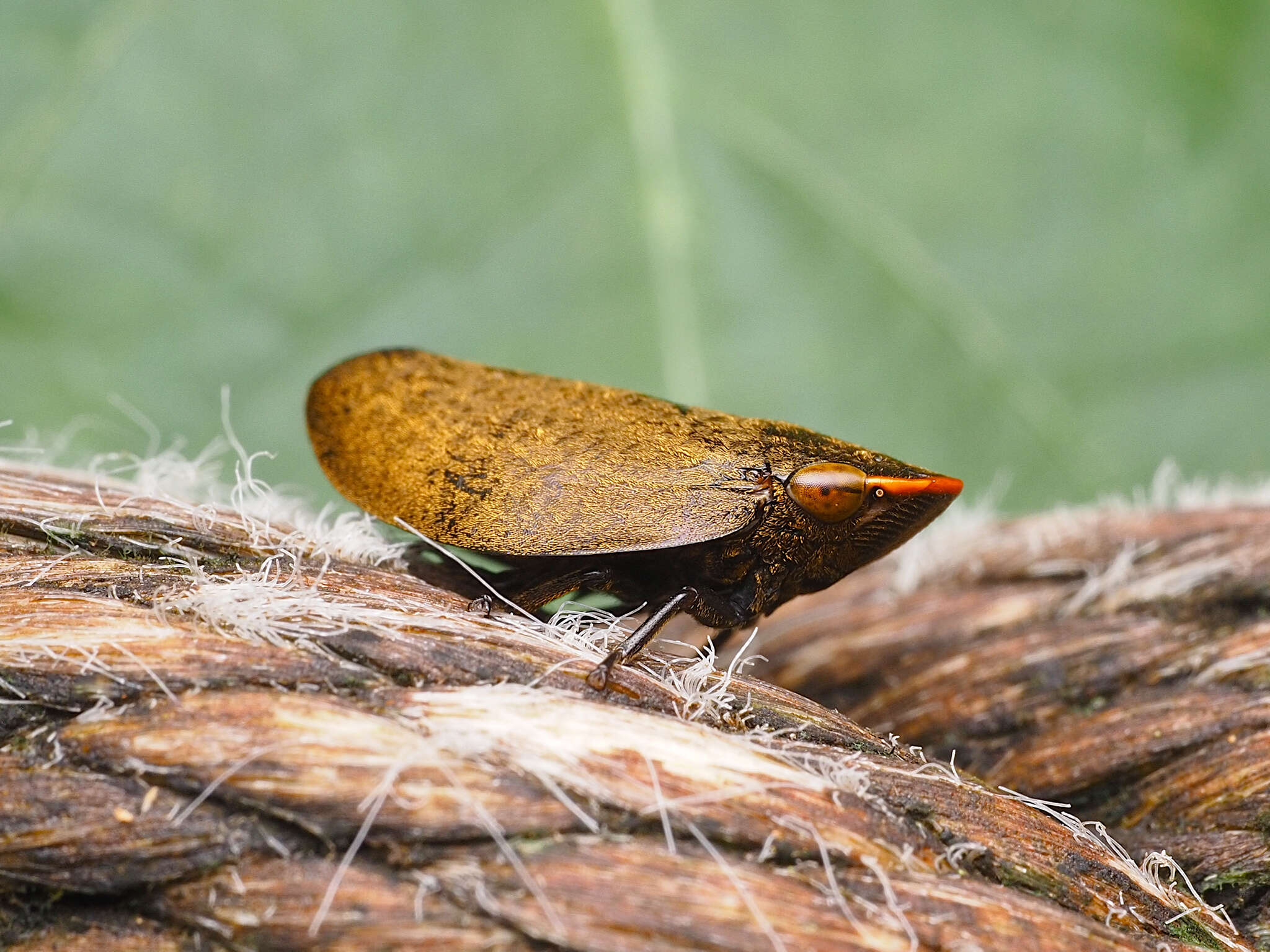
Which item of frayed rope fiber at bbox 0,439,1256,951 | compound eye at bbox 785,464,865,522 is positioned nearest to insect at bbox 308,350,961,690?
compound eye at bbox 785,464,865,522

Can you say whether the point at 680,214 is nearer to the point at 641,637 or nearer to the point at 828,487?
the point at 828,487

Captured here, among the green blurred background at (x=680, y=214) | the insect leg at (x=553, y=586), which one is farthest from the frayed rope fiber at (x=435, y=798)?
the green blurred background at (x=680, y=214)

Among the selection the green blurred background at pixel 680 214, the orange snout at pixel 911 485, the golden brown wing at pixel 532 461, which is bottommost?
the golden brown wing at pixel 532 461

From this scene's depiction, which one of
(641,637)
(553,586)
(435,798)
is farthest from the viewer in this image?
(553,586)

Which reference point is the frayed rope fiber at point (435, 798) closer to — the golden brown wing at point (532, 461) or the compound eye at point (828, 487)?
the golden brown wing at point (532, 461)

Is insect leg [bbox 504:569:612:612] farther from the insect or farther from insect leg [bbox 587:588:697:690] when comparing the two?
insect leg [bbox 587:588:697:690]

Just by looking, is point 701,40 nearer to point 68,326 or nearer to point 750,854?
point 68,326

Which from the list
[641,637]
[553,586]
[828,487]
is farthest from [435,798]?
[828,487]
